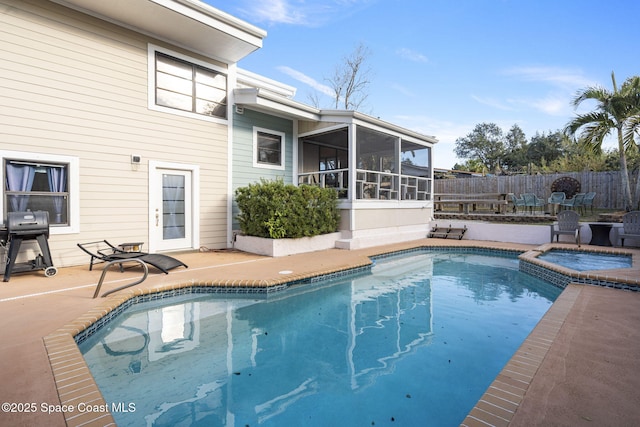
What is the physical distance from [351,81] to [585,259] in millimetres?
17072

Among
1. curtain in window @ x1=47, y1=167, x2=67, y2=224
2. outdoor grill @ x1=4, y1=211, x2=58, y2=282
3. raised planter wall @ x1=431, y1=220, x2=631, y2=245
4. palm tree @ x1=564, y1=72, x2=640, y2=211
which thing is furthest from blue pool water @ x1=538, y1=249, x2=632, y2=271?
curtain in window @ x1=47, y1=167, x2=67, y2=224

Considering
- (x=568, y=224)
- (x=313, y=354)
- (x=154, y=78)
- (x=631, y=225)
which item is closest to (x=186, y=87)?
(x=154, y=78)

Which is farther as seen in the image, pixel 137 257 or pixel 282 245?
pixel 282 245

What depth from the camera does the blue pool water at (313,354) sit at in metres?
2.54

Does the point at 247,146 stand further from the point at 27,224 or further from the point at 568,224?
the point at 568,224

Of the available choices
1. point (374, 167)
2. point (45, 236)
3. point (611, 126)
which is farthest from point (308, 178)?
point (611, 126)

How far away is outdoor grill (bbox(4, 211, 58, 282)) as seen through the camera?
5.41m

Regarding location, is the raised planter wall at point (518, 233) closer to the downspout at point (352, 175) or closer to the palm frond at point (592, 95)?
the palm frond at point (592, 95)

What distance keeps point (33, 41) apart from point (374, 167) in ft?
33.0

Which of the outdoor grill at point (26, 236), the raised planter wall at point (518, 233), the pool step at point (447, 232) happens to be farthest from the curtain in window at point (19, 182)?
the raised planter wall at point (518, 233)

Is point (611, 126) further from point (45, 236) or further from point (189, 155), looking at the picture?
point (45, 236)

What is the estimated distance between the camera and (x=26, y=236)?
556 centimetres

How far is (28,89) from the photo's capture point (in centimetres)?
611

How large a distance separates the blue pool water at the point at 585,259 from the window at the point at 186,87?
364 inches
